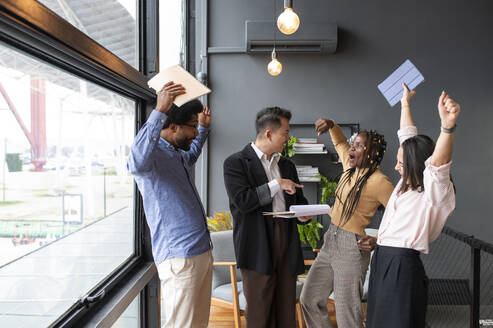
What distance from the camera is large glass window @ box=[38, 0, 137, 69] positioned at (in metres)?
1.47

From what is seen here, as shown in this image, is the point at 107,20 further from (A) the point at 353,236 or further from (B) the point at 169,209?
(A) the point at 353,236

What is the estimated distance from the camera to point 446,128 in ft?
5.00

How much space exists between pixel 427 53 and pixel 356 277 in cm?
369

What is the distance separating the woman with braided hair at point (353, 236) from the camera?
220 cm

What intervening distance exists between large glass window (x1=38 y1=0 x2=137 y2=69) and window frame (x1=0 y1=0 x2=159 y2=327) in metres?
0.09

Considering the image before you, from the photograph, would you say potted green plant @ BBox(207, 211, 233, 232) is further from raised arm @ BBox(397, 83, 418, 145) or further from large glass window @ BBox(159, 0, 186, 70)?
raised arm @ BBox(397, 83, 418, 145)

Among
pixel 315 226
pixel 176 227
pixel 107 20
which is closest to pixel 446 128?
pixel 176 227

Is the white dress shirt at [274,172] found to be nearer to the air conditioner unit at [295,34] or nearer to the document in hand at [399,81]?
the document in hand at [399,81]

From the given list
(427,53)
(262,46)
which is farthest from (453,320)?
(262,46)

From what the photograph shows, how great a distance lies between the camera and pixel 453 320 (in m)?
3.92

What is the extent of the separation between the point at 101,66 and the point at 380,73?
403 centimetres

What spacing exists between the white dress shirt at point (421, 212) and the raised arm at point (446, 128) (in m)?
0.04

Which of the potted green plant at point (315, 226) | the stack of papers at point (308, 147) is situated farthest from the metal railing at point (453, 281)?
the stack of papers at point (308, 147)

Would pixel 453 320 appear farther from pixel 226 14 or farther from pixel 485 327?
pixel 226 14
